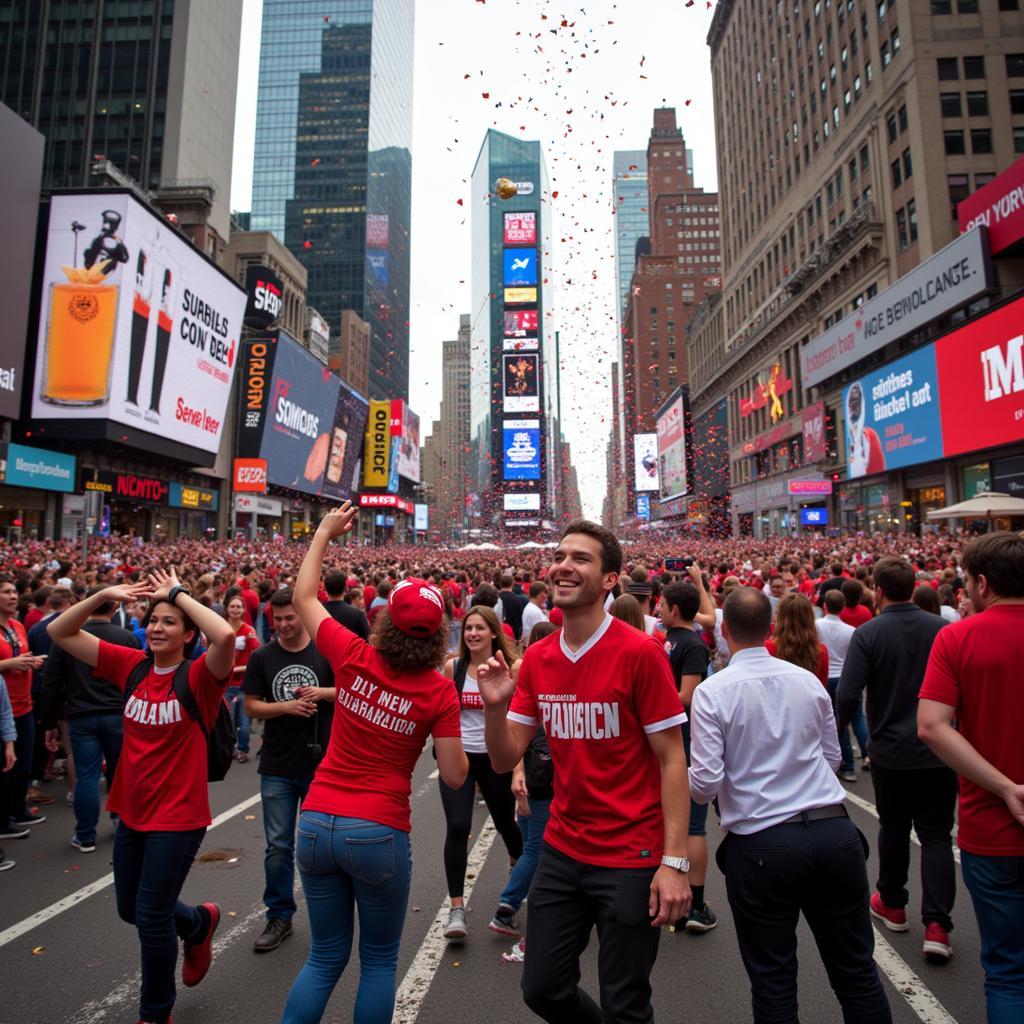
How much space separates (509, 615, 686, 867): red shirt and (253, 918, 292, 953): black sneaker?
8.03ft

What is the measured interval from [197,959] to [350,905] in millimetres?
1636

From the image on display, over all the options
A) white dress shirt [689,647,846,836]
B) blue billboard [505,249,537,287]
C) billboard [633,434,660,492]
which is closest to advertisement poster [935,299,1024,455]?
white dress shirt [689,647,846,836]

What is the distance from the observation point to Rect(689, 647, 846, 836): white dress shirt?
2.58 metres

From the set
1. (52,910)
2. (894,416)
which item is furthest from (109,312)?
(894,416)

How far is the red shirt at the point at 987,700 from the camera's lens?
2.48m

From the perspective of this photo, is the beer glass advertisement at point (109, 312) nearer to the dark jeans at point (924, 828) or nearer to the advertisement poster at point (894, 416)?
the dark jeans at point (924, 828)

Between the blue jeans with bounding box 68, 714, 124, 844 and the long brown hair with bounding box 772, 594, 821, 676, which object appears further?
the blue jeans with bounding box 68, 714, 124, 844

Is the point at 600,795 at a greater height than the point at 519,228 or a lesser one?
lesser

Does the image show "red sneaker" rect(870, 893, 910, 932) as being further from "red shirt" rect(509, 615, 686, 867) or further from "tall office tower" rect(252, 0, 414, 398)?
"tall office tower" rect(252, 0, 414, 398)

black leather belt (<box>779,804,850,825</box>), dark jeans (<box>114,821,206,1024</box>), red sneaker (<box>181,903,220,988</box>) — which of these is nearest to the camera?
black leather belt (<box>779,804,850,825</box>)

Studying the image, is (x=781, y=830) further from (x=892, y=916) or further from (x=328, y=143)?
(x=328, y=143)

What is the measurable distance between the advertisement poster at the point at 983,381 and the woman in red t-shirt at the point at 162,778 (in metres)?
31.1

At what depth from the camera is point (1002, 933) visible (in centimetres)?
245

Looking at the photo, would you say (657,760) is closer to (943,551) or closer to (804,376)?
(943,551)
